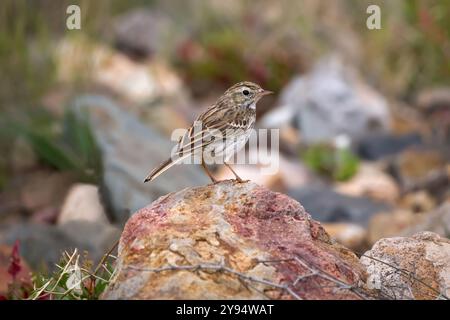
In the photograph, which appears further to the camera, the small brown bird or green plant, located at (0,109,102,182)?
green plant, located at (0,109,102,182)

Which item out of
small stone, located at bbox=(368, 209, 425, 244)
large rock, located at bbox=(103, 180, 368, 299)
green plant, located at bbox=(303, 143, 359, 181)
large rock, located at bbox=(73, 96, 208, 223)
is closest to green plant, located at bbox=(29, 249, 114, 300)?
large rock, located at bbox=(103, 180, 368, 299)

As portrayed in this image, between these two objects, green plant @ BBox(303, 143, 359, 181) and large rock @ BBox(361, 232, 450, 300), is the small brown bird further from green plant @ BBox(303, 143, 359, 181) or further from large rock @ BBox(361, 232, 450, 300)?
green plant @ BBox(303, 143, 359, 181)

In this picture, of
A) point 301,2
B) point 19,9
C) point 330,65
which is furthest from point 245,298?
point 301,2

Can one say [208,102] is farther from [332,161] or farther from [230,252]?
[230,252]

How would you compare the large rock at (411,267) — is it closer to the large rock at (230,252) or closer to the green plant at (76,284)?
the large rock at (230,252)

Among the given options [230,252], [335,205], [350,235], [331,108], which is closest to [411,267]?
[230,252]

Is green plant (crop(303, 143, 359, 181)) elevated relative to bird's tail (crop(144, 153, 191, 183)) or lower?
lower
